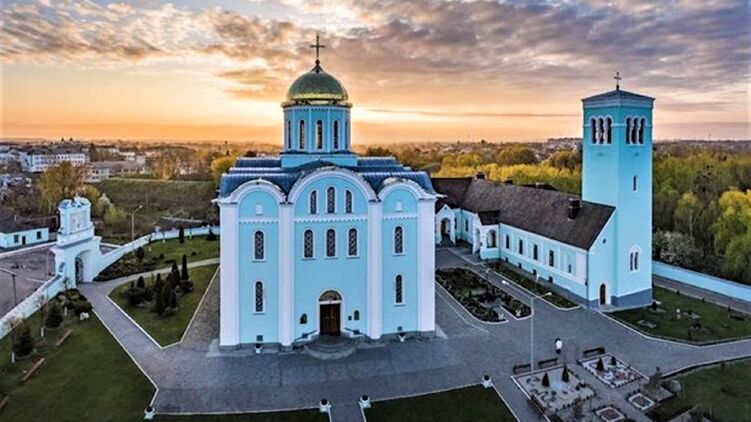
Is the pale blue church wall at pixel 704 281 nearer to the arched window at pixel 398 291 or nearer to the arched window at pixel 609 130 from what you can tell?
the arched window at pixel 609 130

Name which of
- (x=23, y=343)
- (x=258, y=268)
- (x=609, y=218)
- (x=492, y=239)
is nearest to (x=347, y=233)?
(x=258, y=268)

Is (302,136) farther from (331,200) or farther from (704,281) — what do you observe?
(704,281)

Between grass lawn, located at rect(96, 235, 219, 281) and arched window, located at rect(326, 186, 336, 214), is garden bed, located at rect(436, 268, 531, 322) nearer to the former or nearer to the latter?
arched window, located at rect(326, 186, 336, 214)

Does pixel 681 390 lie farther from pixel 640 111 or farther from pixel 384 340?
pixel 640 111

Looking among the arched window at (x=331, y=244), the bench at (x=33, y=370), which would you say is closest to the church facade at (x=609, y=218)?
the arched window at (x=331, y=244)

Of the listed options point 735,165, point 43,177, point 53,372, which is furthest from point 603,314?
point 43,177
